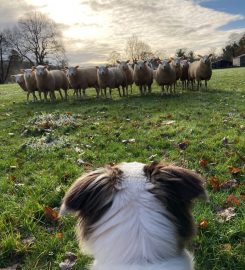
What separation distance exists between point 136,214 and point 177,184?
13.0 inches

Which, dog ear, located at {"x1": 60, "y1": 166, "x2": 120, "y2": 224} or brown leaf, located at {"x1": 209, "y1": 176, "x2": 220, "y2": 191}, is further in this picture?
brown leaf, located at {"x1": 209, "y1": 176, "x2": 220, "y2": 191}

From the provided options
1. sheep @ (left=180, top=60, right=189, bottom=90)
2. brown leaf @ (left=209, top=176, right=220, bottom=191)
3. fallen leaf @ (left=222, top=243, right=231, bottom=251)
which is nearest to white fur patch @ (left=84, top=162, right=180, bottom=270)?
fallen leaf @ (left=222, top=243, right=231, bottom=251)

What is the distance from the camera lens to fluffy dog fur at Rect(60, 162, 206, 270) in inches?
82.7

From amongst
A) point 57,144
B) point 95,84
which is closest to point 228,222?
point 57,144

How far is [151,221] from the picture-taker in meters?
2.12

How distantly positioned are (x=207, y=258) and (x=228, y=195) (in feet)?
4.64

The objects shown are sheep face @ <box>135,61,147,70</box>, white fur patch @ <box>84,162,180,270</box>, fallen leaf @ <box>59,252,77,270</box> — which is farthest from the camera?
sheep face @ <box>135,61,147,70</box>

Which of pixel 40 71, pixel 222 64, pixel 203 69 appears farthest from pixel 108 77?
pixel 222 64

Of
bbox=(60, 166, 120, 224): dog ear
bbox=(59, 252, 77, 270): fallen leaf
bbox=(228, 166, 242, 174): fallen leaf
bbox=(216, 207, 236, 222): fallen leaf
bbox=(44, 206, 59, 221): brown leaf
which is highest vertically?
bbox=(60, 166, 120, 224): dog ear

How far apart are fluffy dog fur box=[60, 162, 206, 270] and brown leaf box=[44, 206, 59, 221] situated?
9.20ft

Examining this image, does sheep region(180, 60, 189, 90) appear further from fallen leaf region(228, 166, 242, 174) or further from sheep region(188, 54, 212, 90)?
fallen leaf region(228, 166, 242, 174)

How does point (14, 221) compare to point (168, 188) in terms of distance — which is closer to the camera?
point (168, 188)

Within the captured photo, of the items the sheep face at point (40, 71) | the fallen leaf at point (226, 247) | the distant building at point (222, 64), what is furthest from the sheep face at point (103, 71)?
the distant building at point (222, 64)

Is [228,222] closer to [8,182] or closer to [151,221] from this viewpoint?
[151,221]
